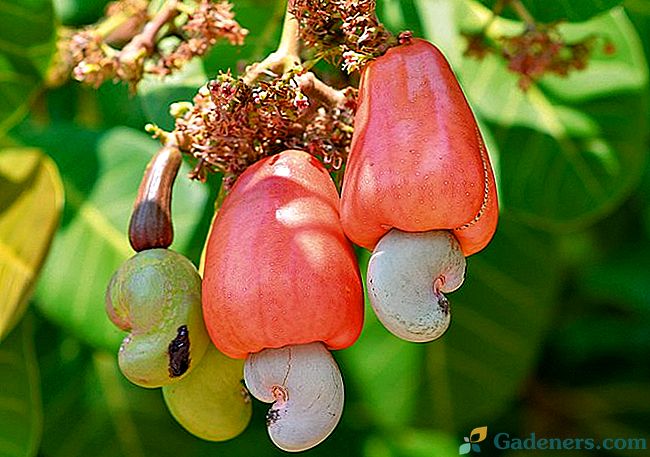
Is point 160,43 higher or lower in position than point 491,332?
higher

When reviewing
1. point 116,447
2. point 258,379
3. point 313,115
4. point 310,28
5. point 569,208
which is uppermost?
point 310,28

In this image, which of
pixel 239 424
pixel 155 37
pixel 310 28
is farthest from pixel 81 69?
pixel 239 424

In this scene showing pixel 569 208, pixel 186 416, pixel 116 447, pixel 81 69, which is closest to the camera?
pixel 186 416

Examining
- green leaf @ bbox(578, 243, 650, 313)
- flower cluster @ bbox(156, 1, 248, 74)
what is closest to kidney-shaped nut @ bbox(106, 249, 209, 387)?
flower cluster @ bbox(156, 1, 248, 74)

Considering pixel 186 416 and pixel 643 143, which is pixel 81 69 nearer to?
pixel 186 416

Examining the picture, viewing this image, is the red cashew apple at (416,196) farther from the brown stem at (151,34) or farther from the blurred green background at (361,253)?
the blurred green background at (361,253)

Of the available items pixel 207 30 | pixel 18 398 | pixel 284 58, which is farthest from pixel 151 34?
pixel 18 398

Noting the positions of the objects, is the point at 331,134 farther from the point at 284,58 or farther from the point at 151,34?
the point at 151,34
